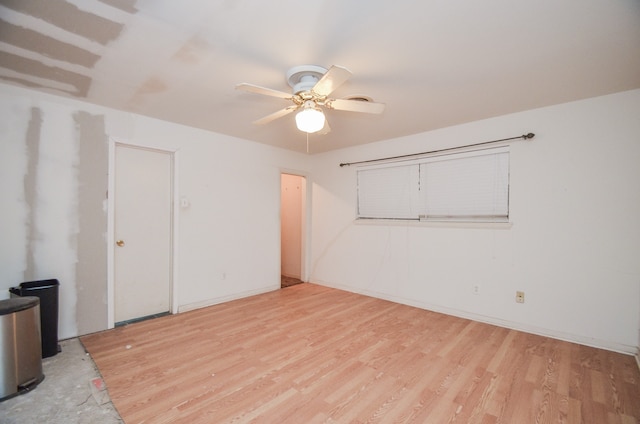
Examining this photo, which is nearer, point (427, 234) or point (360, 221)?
point (427, 234)

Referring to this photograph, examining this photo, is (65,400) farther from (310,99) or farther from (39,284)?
(310,99)

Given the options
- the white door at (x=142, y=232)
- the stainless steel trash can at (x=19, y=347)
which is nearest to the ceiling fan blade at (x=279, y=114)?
the white door at (x=142, y=232)

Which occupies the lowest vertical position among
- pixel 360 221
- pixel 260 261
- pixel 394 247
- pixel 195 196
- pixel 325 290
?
pixel 325 290

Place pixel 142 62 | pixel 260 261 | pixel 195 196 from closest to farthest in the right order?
pixel 142 62
pixel 195 196
pixel 260 261

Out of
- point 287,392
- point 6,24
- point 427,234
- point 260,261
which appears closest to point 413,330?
point 427,234

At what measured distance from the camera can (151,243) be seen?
3504mm

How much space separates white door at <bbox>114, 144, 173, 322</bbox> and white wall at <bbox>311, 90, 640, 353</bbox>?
333 cm

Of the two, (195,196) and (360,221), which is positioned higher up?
(195,196)

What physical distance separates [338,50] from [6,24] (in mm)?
2092

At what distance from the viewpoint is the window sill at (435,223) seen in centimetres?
332

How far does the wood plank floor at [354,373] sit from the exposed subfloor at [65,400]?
8cm

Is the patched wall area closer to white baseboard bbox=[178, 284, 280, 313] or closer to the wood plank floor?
the wood plank floor

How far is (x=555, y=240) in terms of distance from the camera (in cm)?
296

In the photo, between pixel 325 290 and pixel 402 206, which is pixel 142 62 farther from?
pixel 325 290
